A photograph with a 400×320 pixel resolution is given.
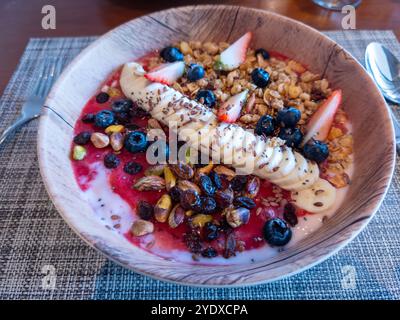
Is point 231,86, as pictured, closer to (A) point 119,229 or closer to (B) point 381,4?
(A) point 119,229

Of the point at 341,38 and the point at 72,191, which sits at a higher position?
the point at 341,38

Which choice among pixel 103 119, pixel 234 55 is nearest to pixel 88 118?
pixel 103 119

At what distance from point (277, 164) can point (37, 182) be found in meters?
0.67

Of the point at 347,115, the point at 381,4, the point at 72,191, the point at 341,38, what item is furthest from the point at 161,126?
the point at 381,4

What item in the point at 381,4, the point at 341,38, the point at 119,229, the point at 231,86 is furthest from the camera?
the point at 381,4

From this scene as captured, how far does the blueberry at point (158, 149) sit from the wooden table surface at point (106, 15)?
0.74 metres

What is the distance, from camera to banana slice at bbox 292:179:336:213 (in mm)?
894

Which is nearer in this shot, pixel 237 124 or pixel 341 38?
pixel 237 124

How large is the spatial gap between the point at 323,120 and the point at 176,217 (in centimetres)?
49

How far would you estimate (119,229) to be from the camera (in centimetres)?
87

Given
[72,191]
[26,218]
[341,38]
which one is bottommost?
[26,218]

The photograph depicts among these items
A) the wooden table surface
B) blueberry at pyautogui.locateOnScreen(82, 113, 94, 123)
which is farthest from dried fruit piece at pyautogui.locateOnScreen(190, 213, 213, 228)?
the wooden table surface

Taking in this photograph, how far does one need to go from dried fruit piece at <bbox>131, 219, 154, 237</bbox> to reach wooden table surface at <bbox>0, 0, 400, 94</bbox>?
37.5 inches

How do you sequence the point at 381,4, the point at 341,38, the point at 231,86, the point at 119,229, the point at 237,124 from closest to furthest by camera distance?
the point at 119,229, the point at 237,124, the point at 231,86, the point at 341,38, the point at 381,4
